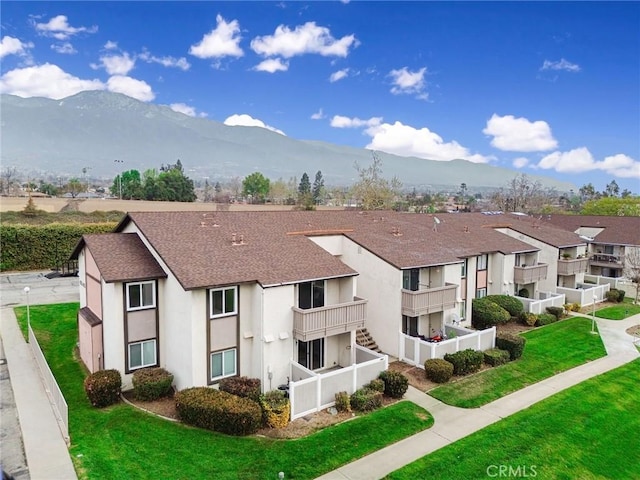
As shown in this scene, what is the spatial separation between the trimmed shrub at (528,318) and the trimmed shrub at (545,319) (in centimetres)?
45

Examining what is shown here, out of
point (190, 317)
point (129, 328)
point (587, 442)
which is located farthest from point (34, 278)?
point (587, 442)

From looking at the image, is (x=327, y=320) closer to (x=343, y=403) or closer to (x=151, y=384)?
(x=343, y=403)

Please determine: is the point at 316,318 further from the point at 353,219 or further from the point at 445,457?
the point at 353,219

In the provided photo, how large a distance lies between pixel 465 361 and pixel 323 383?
8.24 m

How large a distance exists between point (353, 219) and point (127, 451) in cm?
2108

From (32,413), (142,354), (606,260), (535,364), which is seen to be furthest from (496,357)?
(606,260)

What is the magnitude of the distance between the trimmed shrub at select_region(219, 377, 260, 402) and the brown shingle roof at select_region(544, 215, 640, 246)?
4381 cm

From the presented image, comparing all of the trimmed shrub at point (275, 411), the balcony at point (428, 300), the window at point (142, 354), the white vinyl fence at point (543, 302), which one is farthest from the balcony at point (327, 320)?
the white vinyl fence at point (543, 302)

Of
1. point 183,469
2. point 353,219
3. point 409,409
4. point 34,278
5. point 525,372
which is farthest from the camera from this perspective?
point 34,278

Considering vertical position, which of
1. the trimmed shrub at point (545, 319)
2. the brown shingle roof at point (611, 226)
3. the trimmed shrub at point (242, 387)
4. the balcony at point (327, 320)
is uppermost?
the brown shingle roof at point (611, 226)

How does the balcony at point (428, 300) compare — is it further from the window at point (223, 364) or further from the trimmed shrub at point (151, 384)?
the trimmed shrub at point (151, 384)

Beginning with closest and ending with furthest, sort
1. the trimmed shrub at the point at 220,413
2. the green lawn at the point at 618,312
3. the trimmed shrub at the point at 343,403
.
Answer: the trimmed shrub at the point at 220,413
the trimmed shrub at the point at 343,403
the green lawn at the point at 618,312

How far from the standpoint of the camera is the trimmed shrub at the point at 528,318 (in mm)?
30781

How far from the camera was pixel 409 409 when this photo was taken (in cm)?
1828
